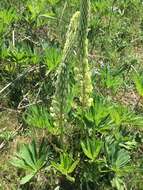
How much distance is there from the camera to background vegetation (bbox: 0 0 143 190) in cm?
331

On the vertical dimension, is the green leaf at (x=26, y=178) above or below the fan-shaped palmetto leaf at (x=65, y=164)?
below

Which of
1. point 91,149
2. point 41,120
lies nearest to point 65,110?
point 41,120

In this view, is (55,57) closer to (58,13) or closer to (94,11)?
(58,13)

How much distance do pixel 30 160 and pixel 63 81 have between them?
63 centimetres

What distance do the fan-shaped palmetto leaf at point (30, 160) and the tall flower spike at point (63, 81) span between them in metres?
0.24

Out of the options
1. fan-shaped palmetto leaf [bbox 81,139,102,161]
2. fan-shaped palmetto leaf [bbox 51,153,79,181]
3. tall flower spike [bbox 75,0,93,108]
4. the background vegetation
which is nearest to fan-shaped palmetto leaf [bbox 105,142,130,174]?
the background vegetation

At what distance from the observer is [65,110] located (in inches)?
139

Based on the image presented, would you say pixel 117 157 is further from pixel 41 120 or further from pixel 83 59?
pixel 83 59

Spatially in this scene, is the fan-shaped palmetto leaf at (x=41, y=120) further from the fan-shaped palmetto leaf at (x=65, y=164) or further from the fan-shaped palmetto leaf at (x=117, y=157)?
the fan-shaped palmetto leaf at (x=117, y=157)

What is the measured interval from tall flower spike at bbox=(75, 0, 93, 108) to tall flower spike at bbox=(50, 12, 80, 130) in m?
0.06

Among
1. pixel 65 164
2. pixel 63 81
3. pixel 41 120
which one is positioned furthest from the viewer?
pixel 41 120

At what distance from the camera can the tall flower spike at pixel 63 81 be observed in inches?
113

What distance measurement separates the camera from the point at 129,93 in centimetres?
471

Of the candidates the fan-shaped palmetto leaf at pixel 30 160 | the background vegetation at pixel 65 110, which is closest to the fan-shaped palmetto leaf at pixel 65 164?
the background vegetation at pixel 65 110
